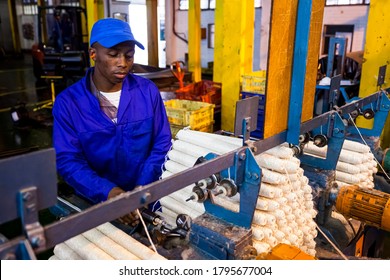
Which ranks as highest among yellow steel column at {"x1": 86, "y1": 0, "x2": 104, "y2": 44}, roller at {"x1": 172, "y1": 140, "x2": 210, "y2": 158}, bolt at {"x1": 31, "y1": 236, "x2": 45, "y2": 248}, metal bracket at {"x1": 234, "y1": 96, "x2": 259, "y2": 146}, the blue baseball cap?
yellow steel column at {"x1": 86, "y1": 0, "x2": 104, "y2": 44}

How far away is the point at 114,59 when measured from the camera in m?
2.12

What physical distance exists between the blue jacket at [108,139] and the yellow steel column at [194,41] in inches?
291

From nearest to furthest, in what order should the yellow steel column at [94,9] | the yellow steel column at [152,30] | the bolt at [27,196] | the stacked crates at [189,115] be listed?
the bolt at [27,196]
the stacked crates at [189,115]
the yellow steel column at [94,9]
the yellow steel column at [152,30]

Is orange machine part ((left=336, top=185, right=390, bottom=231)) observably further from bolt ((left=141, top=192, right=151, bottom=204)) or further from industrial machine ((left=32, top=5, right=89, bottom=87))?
industrial machine ((left=32, top=5, right=89, bottom=87))

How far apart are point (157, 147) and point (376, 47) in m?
3.98

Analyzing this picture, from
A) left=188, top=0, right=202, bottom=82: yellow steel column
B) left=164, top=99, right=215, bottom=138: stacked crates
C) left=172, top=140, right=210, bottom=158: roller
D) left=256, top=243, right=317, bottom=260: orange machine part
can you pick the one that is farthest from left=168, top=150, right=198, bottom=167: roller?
left=188, top=0, right=202, bottom=82: yellow steel column

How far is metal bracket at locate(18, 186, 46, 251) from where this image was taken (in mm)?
991

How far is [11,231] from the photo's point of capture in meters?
4.00

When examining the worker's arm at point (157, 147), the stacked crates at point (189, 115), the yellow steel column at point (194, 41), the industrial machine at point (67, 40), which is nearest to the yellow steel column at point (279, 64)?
the worker's arm at point (157, 147)

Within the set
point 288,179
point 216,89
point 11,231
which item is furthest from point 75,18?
point 288,179

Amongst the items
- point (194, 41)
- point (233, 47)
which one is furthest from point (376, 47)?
point (194, 41)

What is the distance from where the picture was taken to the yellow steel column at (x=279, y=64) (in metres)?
1.86

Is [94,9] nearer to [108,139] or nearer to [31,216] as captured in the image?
[108,139]

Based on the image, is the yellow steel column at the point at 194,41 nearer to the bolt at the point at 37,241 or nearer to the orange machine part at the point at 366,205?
the orange machine part at the point at 366,205
